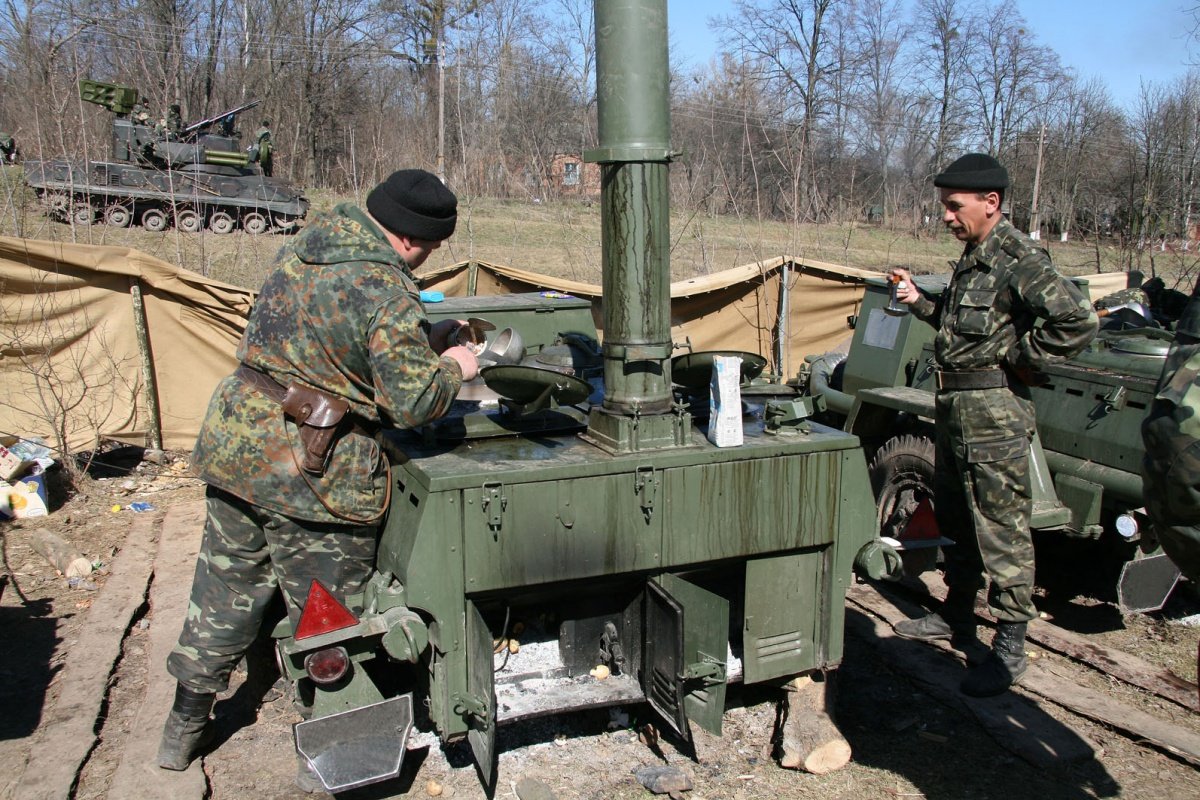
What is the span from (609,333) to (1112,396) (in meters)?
2.87

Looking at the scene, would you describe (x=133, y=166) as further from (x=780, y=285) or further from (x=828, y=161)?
(x=828, y=161)

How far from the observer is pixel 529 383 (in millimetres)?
3176

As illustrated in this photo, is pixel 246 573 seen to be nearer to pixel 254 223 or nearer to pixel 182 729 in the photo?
pixel 182 729

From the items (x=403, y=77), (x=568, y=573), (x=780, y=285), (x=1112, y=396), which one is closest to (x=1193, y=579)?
(x=568, y=573)

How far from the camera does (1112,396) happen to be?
15.7 feet

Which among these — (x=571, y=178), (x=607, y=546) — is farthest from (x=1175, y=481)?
(x=571, y=178)

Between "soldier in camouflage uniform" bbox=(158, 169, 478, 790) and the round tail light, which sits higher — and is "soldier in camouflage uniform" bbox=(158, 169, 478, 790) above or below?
above

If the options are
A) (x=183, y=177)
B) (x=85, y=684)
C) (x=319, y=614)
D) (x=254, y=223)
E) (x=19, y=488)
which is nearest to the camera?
(x=319, y=614)

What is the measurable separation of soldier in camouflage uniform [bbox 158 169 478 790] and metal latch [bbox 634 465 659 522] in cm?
64

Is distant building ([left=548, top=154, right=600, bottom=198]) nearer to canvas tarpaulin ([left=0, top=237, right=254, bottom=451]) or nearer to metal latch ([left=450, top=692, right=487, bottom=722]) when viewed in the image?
canvas tarpaulin ([left=0, top=237, right=254, bottom=451])

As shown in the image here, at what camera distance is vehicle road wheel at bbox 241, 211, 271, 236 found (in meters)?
17.3

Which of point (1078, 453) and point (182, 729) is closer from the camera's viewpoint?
point (182, 729)

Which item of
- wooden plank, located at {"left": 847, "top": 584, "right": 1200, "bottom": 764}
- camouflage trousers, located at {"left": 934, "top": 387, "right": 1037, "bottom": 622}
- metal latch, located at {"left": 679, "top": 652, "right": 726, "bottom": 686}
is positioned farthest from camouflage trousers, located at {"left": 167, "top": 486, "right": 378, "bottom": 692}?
wooden plank, located at {"left": 847, "top": 584, "right": 1200, "bottom": 764}

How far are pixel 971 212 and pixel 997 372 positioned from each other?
0.66 metres
